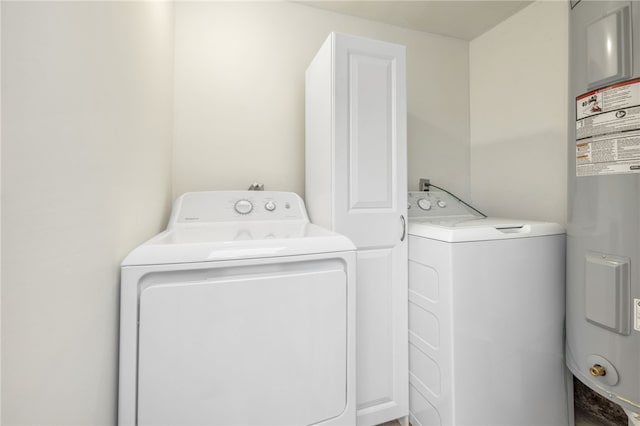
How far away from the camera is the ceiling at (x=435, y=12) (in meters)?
1.87

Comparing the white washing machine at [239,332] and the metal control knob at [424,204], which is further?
the metal control knob at [424,204]

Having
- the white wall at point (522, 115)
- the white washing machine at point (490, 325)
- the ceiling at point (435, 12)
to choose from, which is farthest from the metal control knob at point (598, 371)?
the ceiling at point (435, 12)

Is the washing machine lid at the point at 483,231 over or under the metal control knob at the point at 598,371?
over

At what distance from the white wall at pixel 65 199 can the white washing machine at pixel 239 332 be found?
0.09 metres

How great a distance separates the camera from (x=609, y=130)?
0.98 m

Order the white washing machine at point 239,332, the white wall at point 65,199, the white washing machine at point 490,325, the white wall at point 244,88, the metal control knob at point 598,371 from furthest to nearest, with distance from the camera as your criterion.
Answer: the white wall at point 244,88
the white washing machine at point 490,325
the metal control knob at point 598,371
the white washing machine at point 239,332
the white wall at point 65,199

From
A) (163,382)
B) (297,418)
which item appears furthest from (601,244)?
(163,382)

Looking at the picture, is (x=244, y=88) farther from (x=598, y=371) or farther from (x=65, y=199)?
(x=598, y=371)

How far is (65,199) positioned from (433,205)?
1867mm

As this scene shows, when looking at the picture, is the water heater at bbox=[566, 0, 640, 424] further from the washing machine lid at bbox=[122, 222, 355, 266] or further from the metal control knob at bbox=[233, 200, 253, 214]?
the metal control knob at bbox=[233, 200, 253, 214]

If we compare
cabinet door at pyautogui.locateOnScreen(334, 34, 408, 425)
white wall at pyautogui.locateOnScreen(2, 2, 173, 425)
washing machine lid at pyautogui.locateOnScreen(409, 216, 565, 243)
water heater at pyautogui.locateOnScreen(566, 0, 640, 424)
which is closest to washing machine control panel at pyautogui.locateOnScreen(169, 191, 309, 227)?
cabinet door at pyautogui.locateOnScreen(334, 34, 408, 425)

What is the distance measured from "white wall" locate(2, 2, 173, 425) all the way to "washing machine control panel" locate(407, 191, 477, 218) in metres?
1.55

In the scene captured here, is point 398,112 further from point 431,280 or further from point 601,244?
point 601,244

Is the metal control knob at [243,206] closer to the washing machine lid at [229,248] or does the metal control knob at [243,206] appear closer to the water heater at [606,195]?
the washing machine lid at [229,248]
